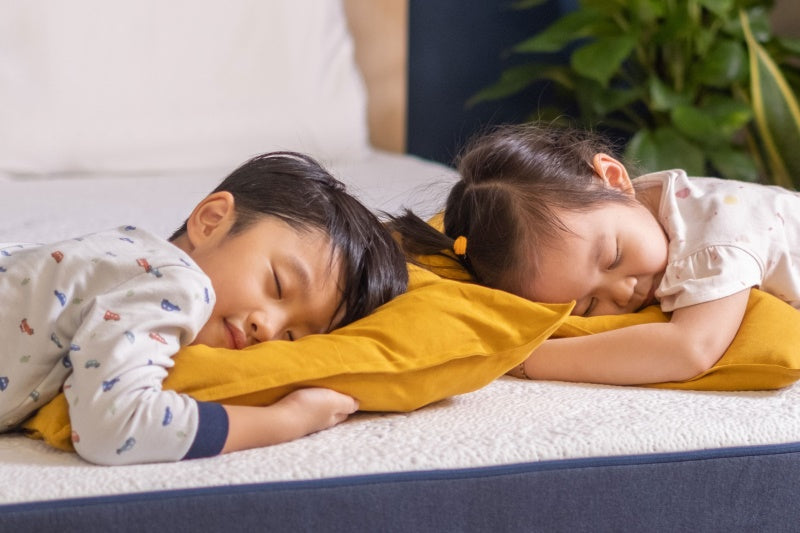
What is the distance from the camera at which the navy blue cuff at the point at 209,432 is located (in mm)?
756

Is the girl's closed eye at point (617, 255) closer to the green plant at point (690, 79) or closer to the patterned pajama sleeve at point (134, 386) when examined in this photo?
the patterned pajama sleeve at point (134, 386)

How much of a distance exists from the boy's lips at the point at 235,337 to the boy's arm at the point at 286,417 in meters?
0.09

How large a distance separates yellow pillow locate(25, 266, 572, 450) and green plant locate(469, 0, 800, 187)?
3.60ft

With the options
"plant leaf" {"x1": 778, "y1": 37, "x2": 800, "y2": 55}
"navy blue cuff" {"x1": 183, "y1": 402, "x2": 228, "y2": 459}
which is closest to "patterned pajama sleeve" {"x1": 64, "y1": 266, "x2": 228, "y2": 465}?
"navy blue cuff" {"x1": 183, "y1": 402, "x2": 228, "y2": 459}

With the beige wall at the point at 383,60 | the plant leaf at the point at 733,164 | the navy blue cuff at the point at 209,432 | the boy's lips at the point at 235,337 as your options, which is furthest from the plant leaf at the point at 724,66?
the navy blue cuff at the point at 209,432

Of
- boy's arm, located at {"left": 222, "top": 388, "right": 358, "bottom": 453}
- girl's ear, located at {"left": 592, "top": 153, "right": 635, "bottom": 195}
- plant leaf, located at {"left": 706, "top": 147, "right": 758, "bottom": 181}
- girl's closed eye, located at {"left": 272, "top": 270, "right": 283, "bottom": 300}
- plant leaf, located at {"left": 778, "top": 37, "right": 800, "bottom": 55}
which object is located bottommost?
plant leaf, located at {"left": 706, "top": 147, "right": 758, "bottom": 181}

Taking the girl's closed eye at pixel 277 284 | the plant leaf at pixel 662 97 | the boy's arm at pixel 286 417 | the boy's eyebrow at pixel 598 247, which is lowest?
the boy's arm at pixel 286 417

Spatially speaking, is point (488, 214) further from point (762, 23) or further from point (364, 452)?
point (762, 23)

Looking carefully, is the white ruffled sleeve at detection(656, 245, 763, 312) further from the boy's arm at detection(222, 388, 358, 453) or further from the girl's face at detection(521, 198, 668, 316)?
the boy's arm at detection(222, 388, 358, 453)

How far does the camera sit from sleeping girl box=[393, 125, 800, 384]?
98 cm

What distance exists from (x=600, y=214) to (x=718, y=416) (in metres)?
0.30

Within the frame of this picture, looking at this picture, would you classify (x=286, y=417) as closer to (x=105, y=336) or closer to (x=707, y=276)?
(x=105, y=336)

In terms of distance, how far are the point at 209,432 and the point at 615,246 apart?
53 cm

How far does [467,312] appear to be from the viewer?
0.93 meters
